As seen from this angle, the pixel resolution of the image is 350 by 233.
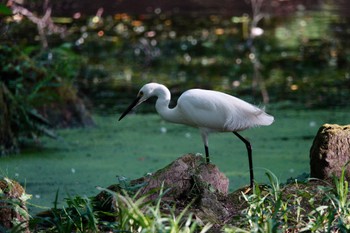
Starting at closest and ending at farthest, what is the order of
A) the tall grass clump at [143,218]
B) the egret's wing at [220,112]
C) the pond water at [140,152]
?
the tall grass clump at [143,218] < the egret's wing at [220,112] < the pond water at [140,152]

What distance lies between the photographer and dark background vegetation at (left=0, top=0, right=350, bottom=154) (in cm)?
788

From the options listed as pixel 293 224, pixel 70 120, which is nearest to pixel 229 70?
pixel 70 120

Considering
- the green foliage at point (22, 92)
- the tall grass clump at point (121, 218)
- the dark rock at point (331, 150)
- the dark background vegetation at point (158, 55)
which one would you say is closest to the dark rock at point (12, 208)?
the tall grass clump at point (121, 218)

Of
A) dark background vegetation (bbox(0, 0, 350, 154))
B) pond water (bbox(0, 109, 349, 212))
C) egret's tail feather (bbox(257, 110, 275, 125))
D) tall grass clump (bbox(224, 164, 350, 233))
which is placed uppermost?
egret's tail feather (bbox(257, 110, 275, 125))

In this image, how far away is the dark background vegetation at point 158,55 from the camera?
7.88m

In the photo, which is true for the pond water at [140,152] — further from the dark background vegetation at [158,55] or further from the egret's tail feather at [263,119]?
the egret's tail feather at [263,119]

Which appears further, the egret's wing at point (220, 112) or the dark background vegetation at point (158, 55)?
the dark background vegetation at point (158, 55)

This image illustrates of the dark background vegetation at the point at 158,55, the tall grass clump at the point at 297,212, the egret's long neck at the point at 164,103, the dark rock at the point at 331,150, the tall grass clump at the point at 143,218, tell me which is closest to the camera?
the tall grass clump at the point at 143,218

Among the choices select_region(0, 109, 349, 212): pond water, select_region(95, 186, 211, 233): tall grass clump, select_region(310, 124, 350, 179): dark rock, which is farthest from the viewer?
select_region(0, 109, 349, 212): pond water

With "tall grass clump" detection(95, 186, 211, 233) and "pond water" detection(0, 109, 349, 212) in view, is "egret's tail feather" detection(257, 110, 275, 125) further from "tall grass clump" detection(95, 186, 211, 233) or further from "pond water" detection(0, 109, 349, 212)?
"tall grass clump" detection(95, 186, 211, 233)

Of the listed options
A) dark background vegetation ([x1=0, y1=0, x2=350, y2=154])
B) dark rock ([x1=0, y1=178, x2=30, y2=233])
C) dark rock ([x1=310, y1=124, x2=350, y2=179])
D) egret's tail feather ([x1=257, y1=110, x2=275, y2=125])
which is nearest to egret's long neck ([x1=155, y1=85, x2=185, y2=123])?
egret's tail feather ([x1=257, y1=110, x2=275, y2=125])

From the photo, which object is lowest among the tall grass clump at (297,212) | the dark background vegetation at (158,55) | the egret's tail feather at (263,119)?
the dark background vegetation at (158,55)

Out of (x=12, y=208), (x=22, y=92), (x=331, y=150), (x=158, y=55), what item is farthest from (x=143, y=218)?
(x=158, y=55)

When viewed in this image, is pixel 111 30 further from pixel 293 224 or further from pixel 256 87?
pixel 293 224
